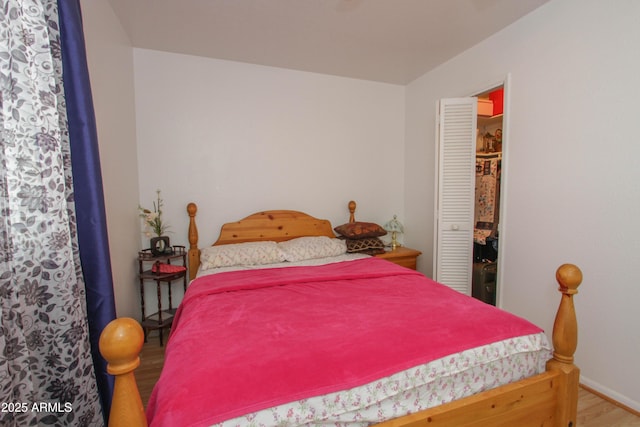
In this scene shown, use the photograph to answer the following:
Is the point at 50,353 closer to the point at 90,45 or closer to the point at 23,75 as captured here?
the point at 23,75

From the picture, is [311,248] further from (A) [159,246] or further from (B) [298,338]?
(B) [298,338]

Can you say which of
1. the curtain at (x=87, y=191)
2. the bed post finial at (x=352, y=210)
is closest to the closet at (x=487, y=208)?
the bed post finial at (x=352, y=210)

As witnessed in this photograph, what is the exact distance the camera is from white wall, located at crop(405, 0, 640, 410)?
1727 millimetres

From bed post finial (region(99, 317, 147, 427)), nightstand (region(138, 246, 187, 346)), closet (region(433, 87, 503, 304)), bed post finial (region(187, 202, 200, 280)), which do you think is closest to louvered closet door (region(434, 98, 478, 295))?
closet (region(433, 87, 503, 304))

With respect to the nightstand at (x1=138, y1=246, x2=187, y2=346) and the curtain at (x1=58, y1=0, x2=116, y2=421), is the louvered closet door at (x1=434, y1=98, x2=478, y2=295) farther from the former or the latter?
the curtain at (x1=58, y1=0, x2=116, y2=421)

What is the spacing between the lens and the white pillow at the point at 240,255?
2.50m

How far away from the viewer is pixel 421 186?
3.43 metres

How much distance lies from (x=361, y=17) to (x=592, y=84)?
5.19 feet

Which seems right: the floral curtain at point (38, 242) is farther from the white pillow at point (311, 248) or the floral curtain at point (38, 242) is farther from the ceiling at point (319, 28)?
the white pillow at point (311, 248)

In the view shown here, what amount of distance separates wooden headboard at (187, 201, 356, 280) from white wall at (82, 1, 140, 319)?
1.51ft

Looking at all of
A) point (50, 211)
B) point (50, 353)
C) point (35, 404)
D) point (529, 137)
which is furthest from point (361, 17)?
point (35, 404)

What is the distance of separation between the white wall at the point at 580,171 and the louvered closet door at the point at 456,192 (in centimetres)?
31

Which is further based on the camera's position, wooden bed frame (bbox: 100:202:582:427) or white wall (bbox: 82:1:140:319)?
white wall (bbox: 82:1:140:319)

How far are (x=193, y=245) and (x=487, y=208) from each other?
3.14 meters
